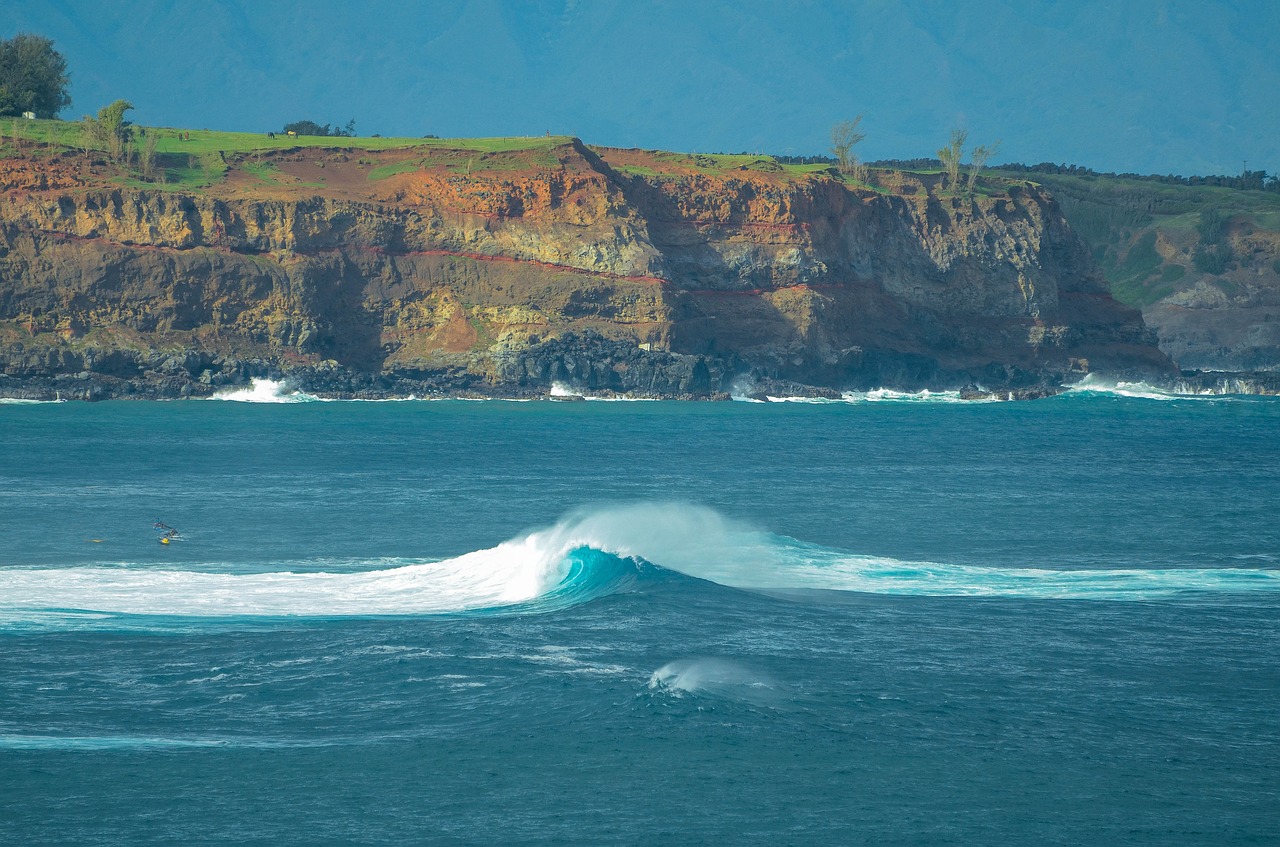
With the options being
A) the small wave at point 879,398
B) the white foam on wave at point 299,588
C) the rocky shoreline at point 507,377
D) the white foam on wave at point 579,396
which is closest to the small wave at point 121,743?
the white foam on wave at point 299,588

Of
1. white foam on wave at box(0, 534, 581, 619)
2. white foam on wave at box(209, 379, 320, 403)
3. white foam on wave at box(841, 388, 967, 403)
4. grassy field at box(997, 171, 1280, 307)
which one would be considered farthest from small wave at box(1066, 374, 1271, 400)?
white foam on wave at box(0, 534, 581, 619)

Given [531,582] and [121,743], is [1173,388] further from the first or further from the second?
[121,743]

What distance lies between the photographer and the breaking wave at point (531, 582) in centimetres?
2084

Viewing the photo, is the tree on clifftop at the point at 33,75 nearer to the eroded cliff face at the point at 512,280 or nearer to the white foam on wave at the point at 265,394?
the eroded cliff face at the point at 512,280

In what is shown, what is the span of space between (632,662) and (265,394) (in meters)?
55.9

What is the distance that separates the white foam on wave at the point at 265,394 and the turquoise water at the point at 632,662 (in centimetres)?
3137

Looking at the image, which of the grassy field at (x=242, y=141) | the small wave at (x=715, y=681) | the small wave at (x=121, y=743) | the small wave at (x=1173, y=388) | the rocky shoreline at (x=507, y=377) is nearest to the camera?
the small wave at (x=121, y=743)

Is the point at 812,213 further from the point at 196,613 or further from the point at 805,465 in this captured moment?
the point at 196,613

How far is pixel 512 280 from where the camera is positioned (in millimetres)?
77500

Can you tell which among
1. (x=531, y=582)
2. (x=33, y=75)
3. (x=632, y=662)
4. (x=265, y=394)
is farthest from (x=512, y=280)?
(x=632, y=662)

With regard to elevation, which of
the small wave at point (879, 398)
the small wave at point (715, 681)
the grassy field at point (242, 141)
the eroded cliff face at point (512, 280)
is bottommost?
the small wave at point (715, 681)

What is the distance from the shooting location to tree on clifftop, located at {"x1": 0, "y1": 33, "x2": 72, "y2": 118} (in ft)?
306

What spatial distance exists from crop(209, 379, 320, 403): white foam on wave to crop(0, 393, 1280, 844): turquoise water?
103 ft

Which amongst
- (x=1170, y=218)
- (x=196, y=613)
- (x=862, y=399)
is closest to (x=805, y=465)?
(x=196, y=613)
